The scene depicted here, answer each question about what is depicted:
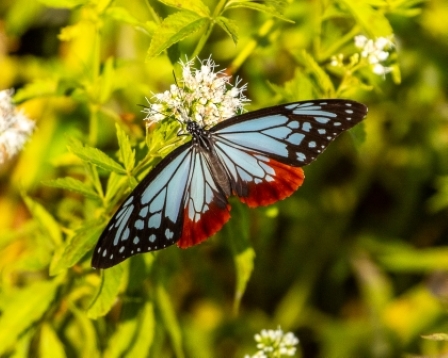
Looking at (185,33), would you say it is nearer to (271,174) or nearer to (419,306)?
(271,174)

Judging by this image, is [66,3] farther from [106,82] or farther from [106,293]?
[106,293]

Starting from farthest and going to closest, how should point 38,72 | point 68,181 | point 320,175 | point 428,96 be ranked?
point 320,175 → point 428,96 → point 38,72 → point 68,181

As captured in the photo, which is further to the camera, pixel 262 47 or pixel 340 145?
pixel 340 145

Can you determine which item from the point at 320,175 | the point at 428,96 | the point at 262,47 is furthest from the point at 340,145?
the point at 262,47

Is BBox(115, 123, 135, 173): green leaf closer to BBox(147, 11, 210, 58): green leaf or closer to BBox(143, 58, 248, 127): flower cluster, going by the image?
BBox(143, 58, 248, 127): flower cluster

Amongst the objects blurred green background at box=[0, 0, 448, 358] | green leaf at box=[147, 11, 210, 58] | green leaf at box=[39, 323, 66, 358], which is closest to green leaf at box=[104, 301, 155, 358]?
blurred green background at box=[0, 0, 448, 358]

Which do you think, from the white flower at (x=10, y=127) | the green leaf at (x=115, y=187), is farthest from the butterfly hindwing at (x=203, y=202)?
the white flower at (x=10, y=127)

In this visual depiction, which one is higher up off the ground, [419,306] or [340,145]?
[340,145]

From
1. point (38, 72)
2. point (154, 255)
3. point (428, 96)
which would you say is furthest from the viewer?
point (428, 96)

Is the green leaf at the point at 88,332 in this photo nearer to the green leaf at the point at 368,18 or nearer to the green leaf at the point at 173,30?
the green leaf at the point at 173,30
